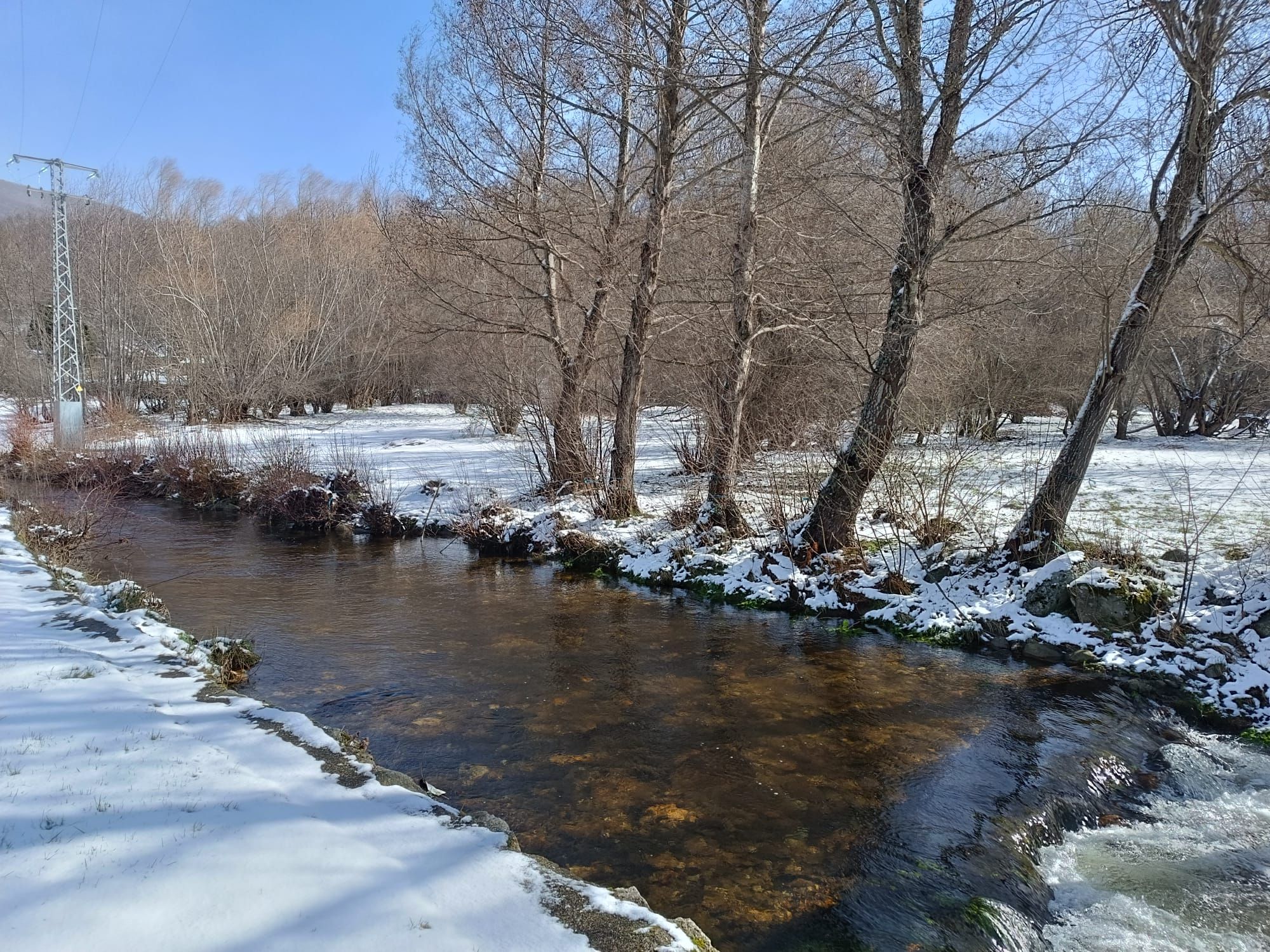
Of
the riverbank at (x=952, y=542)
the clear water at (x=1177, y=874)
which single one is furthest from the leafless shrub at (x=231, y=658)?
the clear water at (x=1177, y=874)

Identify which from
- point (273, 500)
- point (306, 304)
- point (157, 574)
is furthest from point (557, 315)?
point (306, 304)

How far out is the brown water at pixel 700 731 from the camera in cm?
456

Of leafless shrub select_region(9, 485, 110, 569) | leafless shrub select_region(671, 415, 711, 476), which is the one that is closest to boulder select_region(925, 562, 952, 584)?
leafless shrub select_region(671, 415, 711, 476)

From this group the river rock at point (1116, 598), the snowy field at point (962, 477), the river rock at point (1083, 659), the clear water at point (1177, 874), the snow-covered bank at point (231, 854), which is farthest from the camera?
the snowy field at point (962, 477)

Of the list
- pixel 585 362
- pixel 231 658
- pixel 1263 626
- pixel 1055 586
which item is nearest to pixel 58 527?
pixel 231 658

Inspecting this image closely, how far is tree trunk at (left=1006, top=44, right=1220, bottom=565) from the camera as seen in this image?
773 cm

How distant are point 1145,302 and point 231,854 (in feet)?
31.1

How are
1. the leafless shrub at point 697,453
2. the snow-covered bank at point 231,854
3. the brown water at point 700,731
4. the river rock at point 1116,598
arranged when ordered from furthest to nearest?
1. the leafless shrub at point 697,453
2. the river rock at point 1116,598
3. the brown water at point 700,731
4. the snow-covered bank at point 231,854

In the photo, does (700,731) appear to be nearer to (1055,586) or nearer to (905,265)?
(1055,586)

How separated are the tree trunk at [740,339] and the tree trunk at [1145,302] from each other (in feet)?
13.1

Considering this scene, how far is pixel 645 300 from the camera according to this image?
Result: 12.9m

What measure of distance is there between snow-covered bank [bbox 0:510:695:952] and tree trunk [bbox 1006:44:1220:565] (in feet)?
24.8

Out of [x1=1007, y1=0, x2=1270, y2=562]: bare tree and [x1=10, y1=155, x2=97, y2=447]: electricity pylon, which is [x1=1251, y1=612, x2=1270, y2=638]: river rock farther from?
[x1=10, y1=155, x2=97, y2=447]: electricity pylon

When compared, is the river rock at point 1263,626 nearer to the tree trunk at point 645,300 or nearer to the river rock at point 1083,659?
the river rock at point 1083,659
